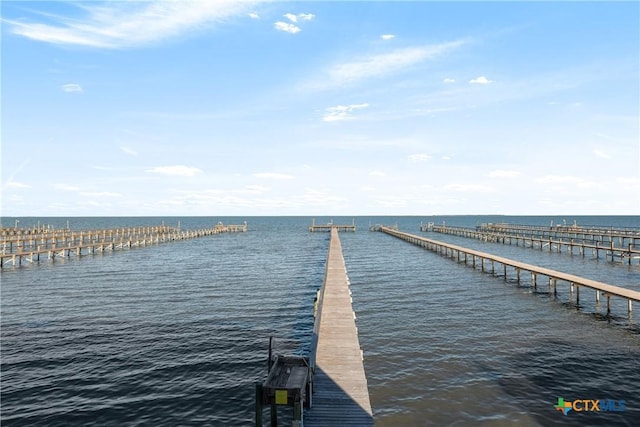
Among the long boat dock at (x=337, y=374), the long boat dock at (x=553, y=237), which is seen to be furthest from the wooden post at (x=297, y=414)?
the long boat dock at (x=553, y=237)

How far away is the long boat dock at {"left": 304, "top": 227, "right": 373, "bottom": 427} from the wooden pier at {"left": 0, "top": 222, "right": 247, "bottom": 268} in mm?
45455

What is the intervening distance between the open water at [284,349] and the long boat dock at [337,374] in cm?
134

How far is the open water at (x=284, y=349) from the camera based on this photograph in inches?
519

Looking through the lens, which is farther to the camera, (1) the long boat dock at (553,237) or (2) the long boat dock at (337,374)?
(1) the long boat dock at (553,237)

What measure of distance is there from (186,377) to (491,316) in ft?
57.2

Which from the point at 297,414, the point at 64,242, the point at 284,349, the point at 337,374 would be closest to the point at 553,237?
the point at 284,349

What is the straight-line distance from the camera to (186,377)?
15672mm

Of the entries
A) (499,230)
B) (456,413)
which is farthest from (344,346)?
(499,230)

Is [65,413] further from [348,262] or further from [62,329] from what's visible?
[348,262]

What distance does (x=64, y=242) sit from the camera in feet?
268

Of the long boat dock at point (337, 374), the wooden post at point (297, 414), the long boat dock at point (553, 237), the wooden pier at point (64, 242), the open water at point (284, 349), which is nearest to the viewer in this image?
the wooden post at point (297, 414)

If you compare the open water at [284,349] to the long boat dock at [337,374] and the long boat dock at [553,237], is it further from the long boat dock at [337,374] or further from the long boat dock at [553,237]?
the long boat dock at [553,237]

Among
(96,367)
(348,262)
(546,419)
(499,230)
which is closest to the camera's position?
(546,419)

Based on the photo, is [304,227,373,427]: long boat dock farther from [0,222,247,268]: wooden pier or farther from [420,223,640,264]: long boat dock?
[420,223,640,264]: long boat dock
